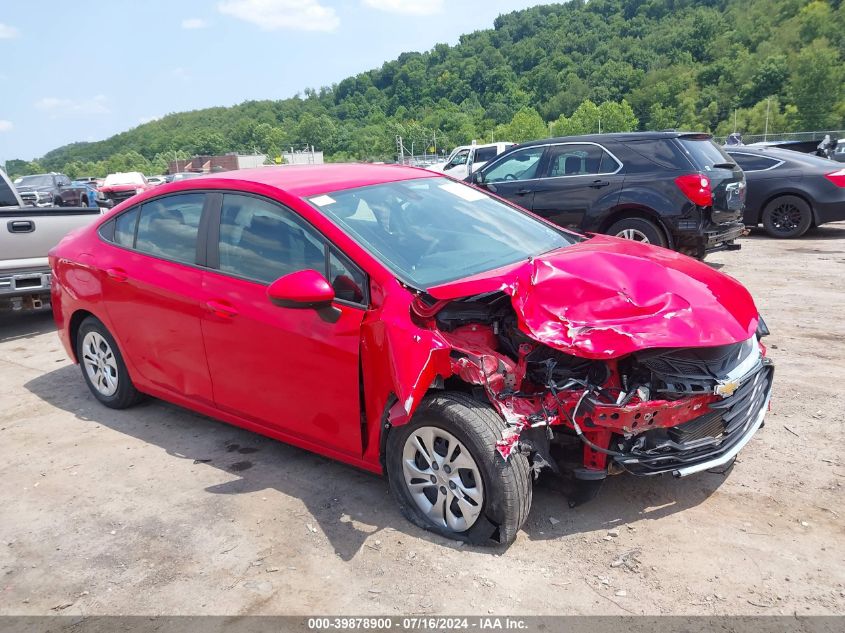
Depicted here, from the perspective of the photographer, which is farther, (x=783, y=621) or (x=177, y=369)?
(x=177, y=369)

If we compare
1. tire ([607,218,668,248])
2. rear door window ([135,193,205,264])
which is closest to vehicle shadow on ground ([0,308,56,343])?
rear door window ([135,193,205,264])

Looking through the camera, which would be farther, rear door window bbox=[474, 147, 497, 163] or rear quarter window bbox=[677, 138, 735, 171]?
rear door window bbox=[474, 147, 497, 163]

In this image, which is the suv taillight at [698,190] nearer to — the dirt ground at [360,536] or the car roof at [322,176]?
the dirt ground at [360,536]

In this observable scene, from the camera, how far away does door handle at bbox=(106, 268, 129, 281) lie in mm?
4500

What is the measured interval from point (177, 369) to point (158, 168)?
4605 inches

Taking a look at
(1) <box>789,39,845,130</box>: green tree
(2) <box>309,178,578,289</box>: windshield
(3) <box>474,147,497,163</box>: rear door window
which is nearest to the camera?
(2) <box>309,178,578,289</box>: windshield

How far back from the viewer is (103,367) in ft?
16.4

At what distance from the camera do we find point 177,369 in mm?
4258

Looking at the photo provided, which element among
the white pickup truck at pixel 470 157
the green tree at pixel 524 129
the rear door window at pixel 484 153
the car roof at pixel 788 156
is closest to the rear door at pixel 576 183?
the car roof at pixel 788 156

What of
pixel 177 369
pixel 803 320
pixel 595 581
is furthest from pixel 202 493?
→ pixel 803 320

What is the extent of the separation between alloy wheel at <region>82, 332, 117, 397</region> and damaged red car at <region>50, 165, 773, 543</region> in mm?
915

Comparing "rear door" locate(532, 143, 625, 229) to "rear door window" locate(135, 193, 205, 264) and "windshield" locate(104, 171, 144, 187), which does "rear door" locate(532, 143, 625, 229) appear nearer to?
"rear door window" locate(135, 193, 205, 264)

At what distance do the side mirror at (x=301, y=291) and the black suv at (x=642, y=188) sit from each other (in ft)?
18.7

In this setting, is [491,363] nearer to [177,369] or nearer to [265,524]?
[265,524]
